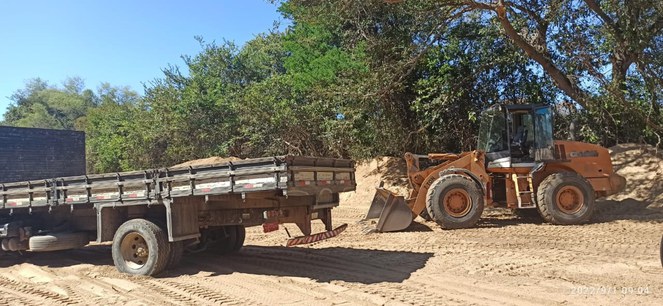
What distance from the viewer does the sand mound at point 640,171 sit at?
13555mm

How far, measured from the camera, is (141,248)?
7707 millimetres

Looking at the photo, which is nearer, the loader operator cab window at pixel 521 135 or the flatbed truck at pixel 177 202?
the flatbed truck at pixel 177 202

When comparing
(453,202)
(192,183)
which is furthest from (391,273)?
(453,202)

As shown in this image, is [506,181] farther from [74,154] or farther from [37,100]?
[37,100]

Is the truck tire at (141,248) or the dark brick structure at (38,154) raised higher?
the dark brick structure at (38,154)

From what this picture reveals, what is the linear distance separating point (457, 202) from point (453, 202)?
10 centimetres

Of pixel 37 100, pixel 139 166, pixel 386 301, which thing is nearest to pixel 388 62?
pixel 386 301

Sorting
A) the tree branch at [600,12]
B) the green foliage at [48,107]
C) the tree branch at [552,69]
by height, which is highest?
the green foliage at [48,107]

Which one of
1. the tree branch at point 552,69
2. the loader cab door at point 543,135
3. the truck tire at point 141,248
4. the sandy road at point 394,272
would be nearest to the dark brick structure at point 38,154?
the sandy road at point 394,272

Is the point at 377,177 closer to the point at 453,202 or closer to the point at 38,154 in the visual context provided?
the point at 453,202

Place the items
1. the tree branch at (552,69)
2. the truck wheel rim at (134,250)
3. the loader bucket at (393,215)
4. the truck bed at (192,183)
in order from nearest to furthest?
the truck bed at (192,183) < the truck wheel rim at (134,250) < the loader bucket at (393,215) < the tree branch at (552,69)

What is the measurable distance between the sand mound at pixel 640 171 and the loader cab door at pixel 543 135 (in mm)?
3833

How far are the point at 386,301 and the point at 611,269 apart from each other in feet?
11.9

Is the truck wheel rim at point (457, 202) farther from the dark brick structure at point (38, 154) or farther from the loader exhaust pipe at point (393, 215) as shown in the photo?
the dark brick structure at point (38, 154)
